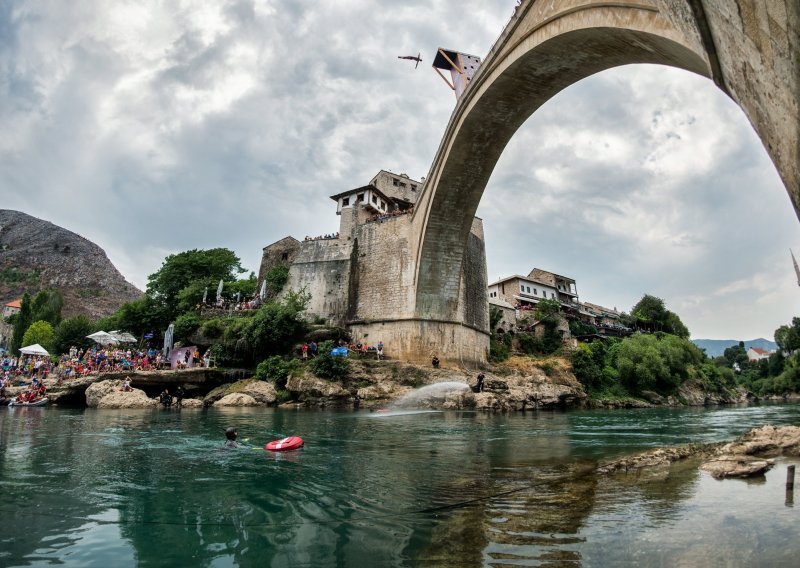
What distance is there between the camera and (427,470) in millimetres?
6215

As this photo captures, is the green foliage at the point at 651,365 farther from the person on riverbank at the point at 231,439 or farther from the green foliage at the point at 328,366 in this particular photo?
the person on riverbank at the point at 231,439

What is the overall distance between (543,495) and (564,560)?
6.49ft

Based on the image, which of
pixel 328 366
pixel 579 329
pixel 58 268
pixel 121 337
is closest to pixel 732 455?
pixel 328 366

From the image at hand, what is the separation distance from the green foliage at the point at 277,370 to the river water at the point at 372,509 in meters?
12.1

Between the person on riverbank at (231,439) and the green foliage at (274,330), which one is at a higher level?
the green foliage at (274,330)

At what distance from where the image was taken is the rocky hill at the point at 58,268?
71562mm

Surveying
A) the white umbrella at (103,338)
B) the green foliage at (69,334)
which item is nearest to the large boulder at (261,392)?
the white umbrella at (103,338)

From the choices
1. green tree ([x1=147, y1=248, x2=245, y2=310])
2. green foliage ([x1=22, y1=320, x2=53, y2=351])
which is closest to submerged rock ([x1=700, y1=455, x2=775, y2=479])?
green tree ([x1=147, y1=248, x2=245, y2=310])

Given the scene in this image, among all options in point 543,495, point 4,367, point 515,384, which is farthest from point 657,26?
point 4,367

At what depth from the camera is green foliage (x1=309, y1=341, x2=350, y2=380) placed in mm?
20156

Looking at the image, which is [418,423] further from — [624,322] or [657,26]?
[624,322]

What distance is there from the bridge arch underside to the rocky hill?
221 ft

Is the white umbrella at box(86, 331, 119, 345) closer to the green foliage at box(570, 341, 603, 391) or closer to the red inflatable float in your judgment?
the red inflatable float

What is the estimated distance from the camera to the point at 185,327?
81.7 ft
